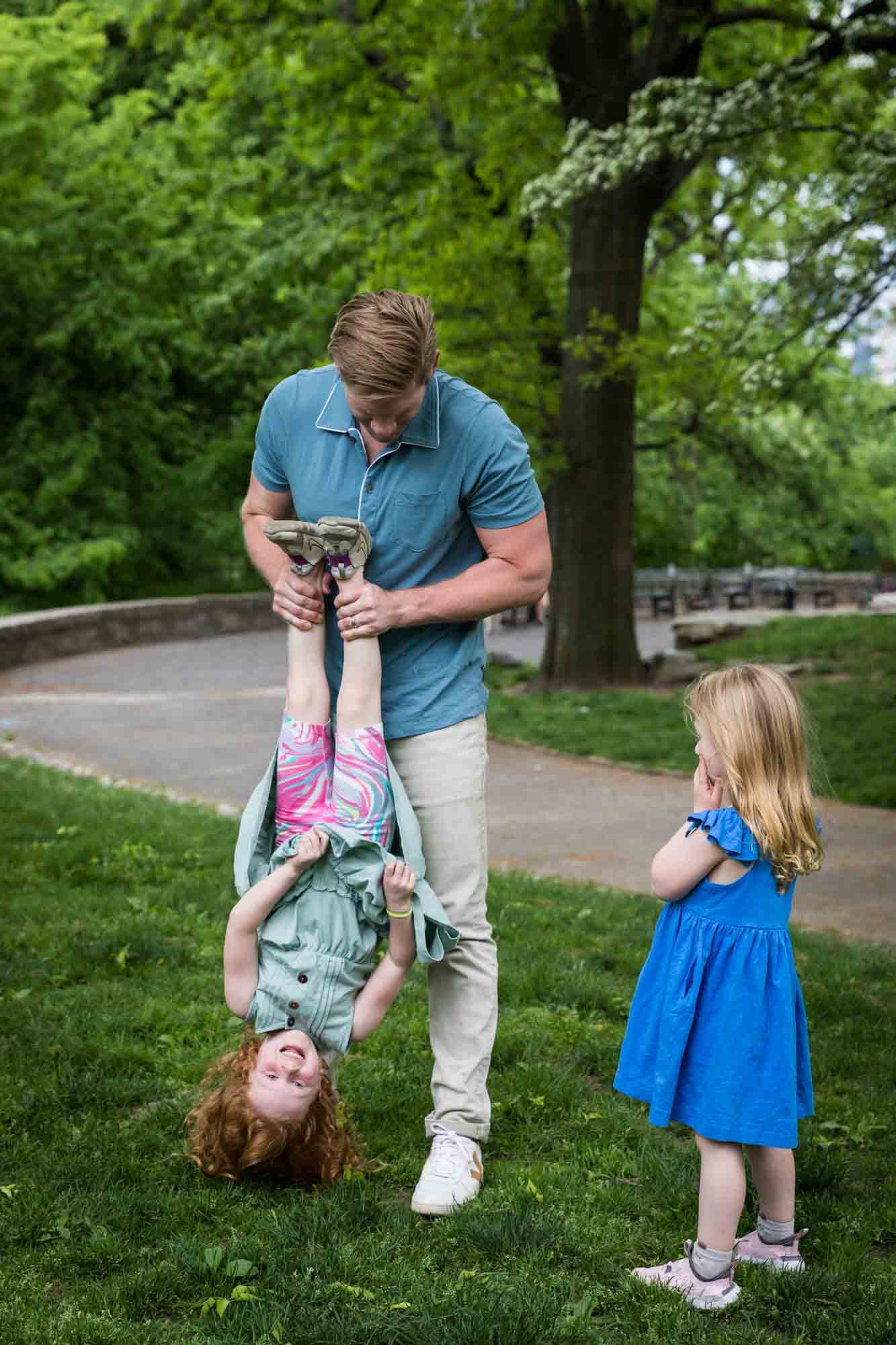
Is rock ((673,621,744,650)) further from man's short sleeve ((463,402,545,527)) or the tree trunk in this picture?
man's short sleeve ((463,402,545,527))

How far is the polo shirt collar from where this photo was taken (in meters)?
3.69

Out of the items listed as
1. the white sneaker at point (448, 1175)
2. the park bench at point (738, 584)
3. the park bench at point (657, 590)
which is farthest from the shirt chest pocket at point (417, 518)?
the park bench at point (738, 584)

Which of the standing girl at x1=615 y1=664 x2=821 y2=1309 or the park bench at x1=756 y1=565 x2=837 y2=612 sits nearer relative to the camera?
the standing girl at x1=615 y1=664 x2=821 y2=1309

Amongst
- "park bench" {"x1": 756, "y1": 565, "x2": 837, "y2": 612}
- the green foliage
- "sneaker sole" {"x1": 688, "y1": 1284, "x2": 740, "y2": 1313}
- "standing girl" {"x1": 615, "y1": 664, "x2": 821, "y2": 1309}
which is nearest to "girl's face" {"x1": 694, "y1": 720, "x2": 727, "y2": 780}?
"standing girl" {"x1": 615, "y1": 664, "x2": 821, "y2": 1309}

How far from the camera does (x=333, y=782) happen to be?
3.80 meters

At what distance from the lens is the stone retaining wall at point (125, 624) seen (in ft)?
56.3

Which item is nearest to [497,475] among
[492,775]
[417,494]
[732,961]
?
[417,494]

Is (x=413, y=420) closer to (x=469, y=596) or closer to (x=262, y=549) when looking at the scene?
(x=469, y=596)

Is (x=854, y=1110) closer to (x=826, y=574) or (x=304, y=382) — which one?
(x=304, y=382)

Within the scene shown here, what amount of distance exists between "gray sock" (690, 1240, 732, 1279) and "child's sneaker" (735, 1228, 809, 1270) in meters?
0.17

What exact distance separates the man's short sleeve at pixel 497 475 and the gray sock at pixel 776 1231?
176 cm

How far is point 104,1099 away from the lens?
427 centimetres

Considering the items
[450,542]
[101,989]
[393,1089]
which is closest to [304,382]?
[450,542]

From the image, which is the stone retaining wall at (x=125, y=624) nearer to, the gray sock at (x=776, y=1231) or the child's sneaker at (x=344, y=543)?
the child's sneaker at (x=344, y=543)
